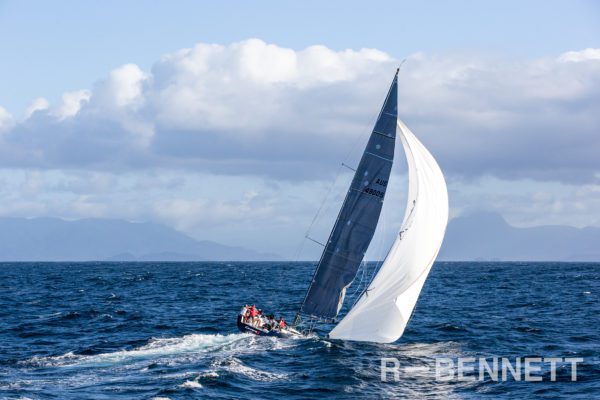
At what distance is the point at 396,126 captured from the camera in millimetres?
36969

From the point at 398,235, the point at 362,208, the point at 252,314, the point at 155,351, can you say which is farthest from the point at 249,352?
the point at 398,235

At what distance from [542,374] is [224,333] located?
18.9 meters

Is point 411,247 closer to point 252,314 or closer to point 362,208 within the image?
point 362,208

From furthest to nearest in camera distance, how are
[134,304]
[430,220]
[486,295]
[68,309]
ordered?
[486,295]
[134,304]
[68,309]
[430,220]

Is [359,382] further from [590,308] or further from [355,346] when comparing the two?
[590,308]

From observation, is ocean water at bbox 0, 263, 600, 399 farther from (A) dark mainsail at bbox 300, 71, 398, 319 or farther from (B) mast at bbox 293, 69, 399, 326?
(B) mast at bbox 293, 69, 399, 326

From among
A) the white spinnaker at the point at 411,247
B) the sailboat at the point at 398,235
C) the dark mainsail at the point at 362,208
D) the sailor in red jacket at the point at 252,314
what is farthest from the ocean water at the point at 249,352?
the dark mainsail at the point at 362,208

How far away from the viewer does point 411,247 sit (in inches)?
1444

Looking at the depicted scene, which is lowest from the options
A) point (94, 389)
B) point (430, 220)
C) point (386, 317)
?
point (94, 389)

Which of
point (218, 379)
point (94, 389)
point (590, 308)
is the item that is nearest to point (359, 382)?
point (218, 379)

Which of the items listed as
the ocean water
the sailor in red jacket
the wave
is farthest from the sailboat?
the wave

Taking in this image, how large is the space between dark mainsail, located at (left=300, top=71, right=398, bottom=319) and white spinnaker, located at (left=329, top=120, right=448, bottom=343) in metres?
0.88

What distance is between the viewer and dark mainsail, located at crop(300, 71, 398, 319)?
3697 centimetres

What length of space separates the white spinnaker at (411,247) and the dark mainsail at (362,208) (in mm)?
881
